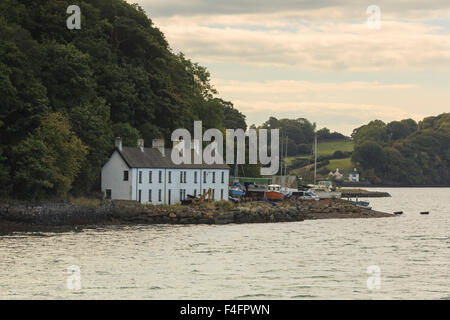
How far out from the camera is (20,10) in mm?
84062

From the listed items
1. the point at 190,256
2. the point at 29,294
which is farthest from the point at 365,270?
the point at 29,294

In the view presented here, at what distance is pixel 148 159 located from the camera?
278ft

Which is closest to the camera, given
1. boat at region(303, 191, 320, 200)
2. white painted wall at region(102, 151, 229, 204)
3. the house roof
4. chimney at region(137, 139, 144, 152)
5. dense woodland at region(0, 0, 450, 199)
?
dense woodland at region(0, 0, 450, 199)

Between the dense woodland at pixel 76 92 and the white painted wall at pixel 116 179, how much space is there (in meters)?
1.29

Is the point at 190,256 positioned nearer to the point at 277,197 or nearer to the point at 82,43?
the point at 82,43

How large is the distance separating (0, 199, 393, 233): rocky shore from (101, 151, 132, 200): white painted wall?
11.2 feet

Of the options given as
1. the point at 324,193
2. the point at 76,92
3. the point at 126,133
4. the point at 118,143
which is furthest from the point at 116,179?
the point at 324,193

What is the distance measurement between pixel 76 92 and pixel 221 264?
129 ft

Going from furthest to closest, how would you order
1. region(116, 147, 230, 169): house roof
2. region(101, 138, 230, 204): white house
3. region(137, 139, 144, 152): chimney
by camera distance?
region(137, 139, 144, 152): chimney
region(116, 147, 230, 169): house roof
region(101, 138, 230, 204): white house

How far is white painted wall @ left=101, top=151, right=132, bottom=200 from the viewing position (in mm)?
81500
